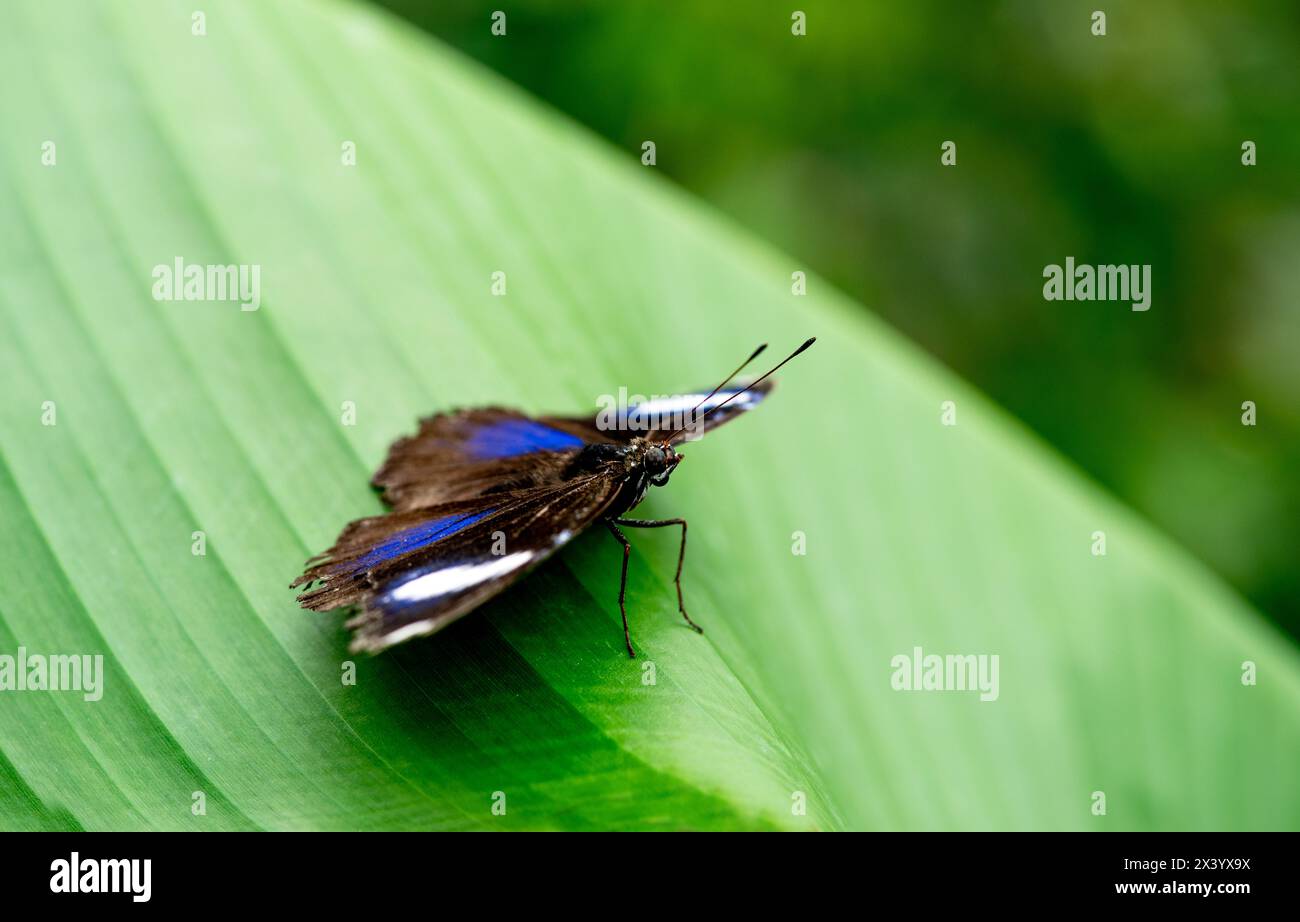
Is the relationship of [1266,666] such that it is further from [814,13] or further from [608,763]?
[814,13]

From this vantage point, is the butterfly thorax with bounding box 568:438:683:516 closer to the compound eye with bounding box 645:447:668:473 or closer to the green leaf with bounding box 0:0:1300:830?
the compound eye with bounding box 645:447:668:473

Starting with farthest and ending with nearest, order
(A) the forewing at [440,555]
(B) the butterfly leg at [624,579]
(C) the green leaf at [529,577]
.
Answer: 1. (B) the butterfly leg at [624,579]
2. (C) the green leaf at [529,577]
3. (A) the forewing at [440,555]

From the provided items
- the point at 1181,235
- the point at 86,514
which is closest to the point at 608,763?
the point at 86,514

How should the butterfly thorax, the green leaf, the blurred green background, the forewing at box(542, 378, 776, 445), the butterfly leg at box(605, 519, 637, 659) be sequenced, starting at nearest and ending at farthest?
the green leaf
the butterfly leg at box(605, 519, 637, 659)
the butterfly thorax
the forewing at box(542, 378, 776, 445)
the blurred green background

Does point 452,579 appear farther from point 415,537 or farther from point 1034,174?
point 1034,174

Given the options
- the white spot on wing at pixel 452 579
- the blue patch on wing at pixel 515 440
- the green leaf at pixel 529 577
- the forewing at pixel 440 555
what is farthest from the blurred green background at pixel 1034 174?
the white spot on wing at pixel 452 579

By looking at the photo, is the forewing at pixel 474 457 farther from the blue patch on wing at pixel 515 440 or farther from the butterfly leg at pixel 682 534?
the butterfly leg at pixel 682 534

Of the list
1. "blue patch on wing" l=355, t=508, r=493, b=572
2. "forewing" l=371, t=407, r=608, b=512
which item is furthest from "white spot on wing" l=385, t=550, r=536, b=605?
"forewing" l=371, t=407, r=608, b=512
